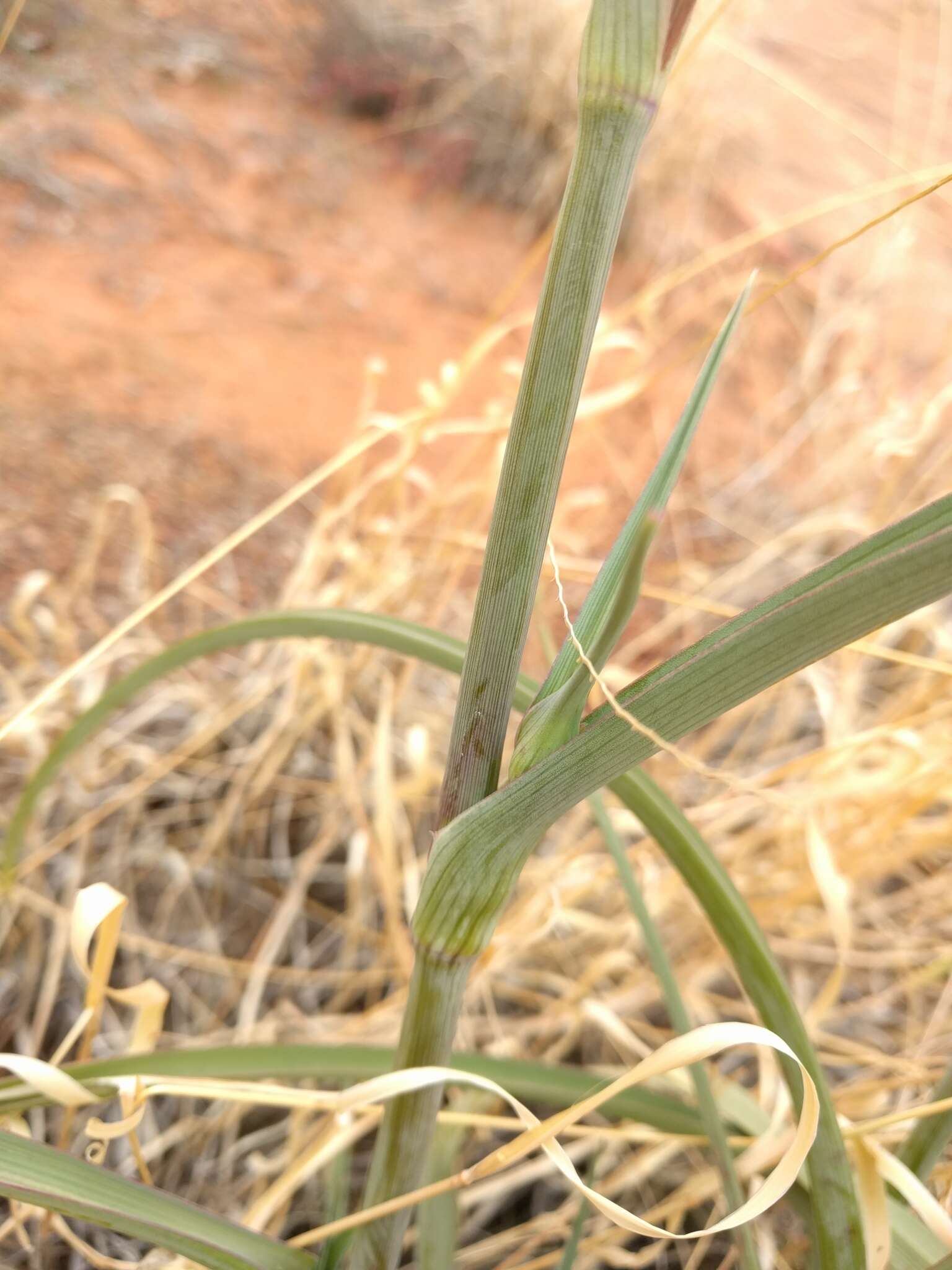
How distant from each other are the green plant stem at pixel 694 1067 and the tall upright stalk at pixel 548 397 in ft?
0.46

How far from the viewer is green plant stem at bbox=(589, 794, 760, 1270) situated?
44 cm

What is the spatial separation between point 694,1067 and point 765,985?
8 centimetres

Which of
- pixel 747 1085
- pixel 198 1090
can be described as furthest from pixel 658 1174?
pixel 198 1090

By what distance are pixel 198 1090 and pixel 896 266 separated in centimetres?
180

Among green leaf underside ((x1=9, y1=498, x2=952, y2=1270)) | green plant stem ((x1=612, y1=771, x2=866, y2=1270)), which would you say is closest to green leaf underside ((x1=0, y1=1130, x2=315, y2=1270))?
green leaf underside ((x1=9, y1=498, x2=952, y2=1270))

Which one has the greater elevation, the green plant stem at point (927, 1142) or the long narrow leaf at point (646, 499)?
the long narrow leaf at point (646, 499)

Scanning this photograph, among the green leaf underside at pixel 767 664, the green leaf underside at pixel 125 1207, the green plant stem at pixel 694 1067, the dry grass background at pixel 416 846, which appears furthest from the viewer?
the dry grass background at pixel 416 846

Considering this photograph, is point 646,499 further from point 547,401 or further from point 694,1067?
point 694,1067

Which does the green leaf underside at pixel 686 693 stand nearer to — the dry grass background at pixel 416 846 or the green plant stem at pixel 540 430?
the green plant stem at pixel 540 430

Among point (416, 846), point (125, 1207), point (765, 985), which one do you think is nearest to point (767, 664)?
point (765, 985)

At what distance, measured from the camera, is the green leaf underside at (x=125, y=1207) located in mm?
341

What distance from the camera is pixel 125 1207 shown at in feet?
1.19

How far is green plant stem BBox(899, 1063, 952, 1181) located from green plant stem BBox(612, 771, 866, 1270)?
0.08 meters

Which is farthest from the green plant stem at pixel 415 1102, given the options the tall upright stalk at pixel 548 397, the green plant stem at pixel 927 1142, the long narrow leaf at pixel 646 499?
the green plant stem at pixel 927 1142
